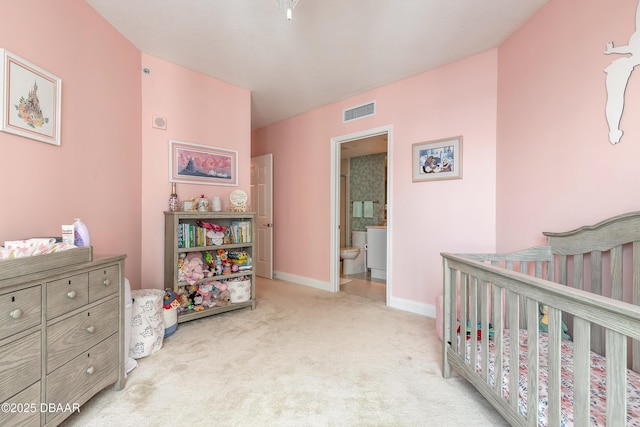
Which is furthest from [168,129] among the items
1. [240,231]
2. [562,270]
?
[562,270]

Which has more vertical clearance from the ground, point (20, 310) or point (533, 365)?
point (20, 310)

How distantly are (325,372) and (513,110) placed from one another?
246cm

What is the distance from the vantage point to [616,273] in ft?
4.86

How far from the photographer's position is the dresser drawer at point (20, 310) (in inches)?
41.6

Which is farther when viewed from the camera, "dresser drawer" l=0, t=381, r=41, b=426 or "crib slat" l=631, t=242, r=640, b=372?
"crib slat" l=631, t=242, r=640, b=372

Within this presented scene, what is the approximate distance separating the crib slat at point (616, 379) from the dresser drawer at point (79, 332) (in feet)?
6.57

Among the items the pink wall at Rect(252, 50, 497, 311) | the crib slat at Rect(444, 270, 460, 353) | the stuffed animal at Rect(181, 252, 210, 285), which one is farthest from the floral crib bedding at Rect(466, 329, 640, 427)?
the stuffed animal at Rect(181, 252, 210, 285)

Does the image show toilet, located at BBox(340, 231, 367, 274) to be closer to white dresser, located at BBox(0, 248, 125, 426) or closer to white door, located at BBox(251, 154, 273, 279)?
white door, located at BBox(251, 154, 273, 279)

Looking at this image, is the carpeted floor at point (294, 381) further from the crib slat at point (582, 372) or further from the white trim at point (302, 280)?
the white trim at point (302, 280)

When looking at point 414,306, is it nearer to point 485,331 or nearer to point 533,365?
point 485,331

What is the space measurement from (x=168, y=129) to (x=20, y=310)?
83.2 inches

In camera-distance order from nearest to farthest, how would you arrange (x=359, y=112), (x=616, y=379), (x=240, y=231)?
(x=616, y=379)
(x=240, y=231)
(x=359, y=112)

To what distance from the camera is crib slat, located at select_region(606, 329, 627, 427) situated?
0.76 m

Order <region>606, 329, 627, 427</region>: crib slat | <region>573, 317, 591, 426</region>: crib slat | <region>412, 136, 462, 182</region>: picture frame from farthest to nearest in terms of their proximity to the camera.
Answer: <region>412, 136, 462, 182</region>: picture frame, <region>573, 317, 591, 426</region>: crib slat, <region>606, 329, 627, 427</region>: crib slat
